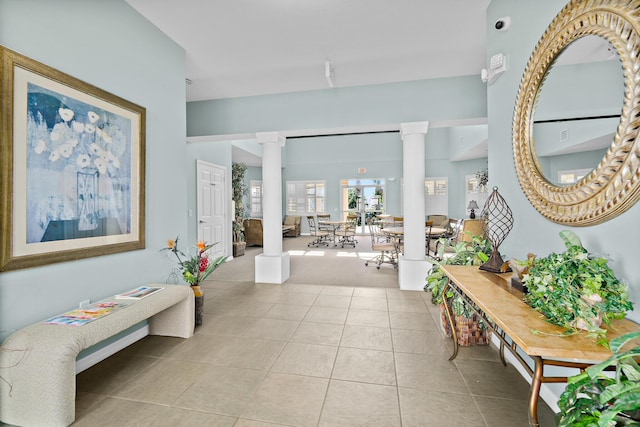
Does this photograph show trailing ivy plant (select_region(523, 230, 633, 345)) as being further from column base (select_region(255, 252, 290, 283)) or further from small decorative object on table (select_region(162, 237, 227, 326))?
column base (select_region(255, 252, 290, 283))

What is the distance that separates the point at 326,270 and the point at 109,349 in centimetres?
349

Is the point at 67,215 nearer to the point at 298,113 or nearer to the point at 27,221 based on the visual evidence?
the point at 27,221

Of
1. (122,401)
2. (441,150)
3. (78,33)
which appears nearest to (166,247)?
(122,401)

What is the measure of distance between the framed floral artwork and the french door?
922 cm

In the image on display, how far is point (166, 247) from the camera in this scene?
3.01 metres

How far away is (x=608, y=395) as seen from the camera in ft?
2.42

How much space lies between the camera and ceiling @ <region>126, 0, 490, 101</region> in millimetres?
2621

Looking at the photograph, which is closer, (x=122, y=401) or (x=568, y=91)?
(x=568, y=91)

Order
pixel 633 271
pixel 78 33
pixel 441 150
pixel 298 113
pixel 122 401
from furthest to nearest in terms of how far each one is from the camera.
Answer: pixel 441 150, pixel 298 113, pixel 78 33, pixel 122 401, pixel 633 271

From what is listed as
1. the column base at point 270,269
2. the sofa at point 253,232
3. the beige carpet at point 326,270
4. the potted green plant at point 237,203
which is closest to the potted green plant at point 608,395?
the beige carpet at point 326,270

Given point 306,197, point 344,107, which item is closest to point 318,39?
point 344,107

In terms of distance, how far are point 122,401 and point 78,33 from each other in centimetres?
262

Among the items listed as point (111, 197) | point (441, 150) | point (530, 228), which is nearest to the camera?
point (530, 228)

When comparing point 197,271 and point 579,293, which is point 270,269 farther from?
point 579,293
